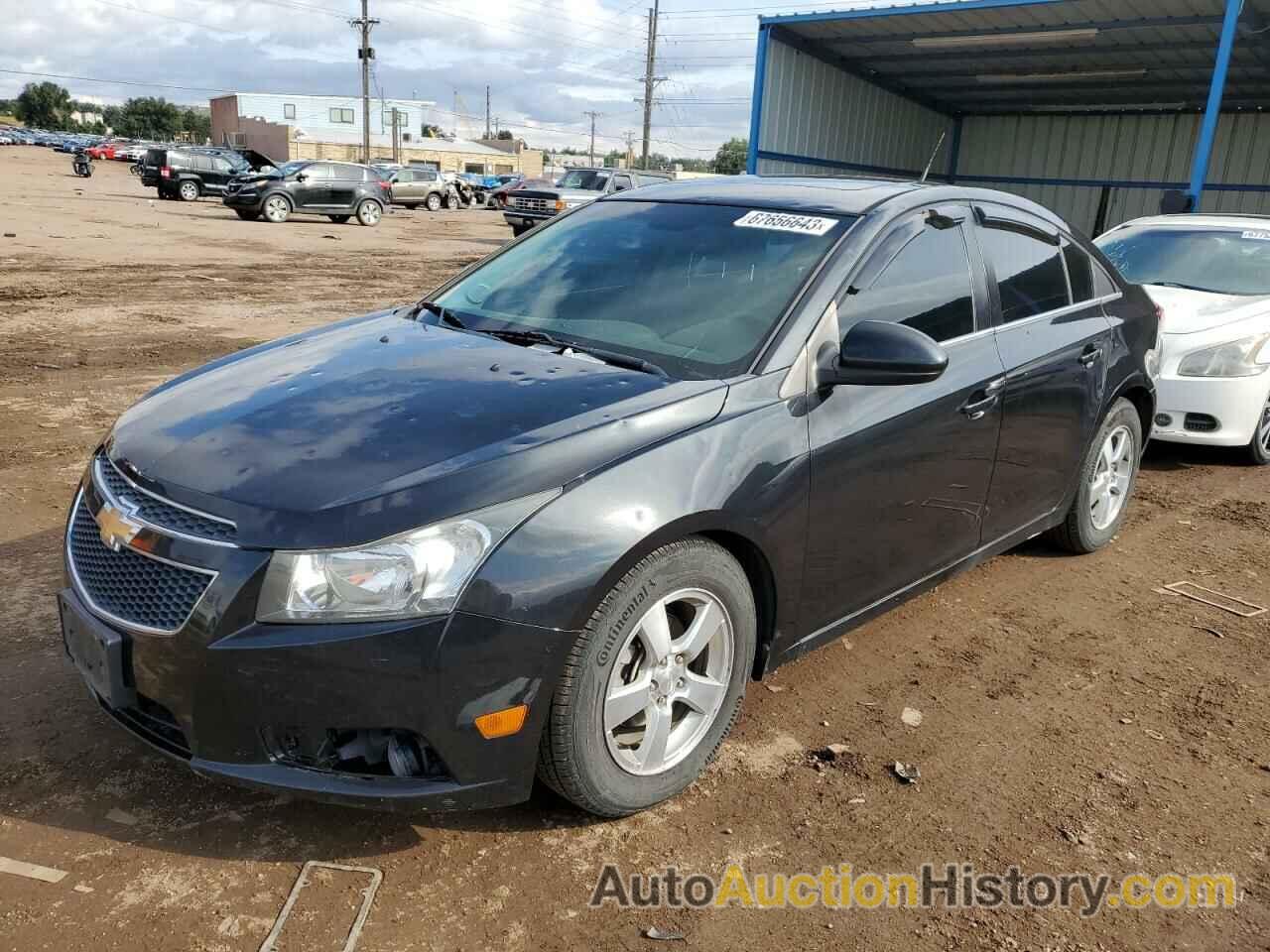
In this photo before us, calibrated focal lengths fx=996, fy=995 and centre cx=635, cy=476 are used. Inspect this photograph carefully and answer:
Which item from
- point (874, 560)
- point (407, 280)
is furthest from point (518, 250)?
point (407, 280)

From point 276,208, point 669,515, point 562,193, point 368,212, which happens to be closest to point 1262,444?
point 669,515

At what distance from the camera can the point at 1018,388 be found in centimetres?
378

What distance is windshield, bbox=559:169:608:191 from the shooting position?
25641 millimetres

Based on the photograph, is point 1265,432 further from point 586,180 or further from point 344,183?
point 344,183

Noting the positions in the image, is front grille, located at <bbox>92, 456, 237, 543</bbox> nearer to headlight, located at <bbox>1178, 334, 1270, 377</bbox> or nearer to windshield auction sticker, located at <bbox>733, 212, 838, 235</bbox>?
windshield auction sticker, located at <bbox>733, 212, 838, 235</bbox>

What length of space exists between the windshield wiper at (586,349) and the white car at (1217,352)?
466 cm

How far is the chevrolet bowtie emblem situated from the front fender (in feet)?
2.94

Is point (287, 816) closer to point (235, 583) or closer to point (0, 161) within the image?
point (235, 583)

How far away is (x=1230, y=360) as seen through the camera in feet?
20.7

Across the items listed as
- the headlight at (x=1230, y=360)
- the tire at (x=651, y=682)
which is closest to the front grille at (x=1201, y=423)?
the headlight at (x=1230, y=360)

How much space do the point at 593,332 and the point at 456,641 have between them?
136 centimetres

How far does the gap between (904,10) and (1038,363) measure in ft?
45.2

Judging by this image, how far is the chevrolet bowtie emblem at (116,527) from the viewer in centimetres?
245

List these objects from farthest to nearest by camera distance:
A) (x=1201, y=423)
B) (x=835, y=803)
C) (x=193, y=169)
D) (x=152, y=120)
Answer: (x=152, y=120) < (x=193, y=169) < (x=1201, y=423) < (x=835, y=803)
